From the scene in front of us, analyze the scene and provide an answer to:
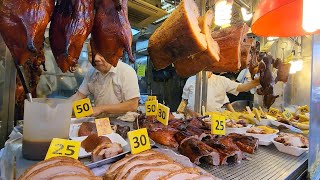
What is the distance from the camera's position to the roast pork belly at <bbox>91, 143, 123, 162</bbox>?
1.67 metres

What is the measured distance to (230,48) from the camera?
2.74m

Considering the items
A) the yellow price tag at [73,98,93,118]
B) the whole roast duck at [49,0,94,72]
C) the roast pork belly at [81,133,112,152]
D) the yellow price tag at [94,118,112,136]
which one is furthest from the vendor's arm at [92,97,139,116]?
the whole roast duck at [49,0,94,72]

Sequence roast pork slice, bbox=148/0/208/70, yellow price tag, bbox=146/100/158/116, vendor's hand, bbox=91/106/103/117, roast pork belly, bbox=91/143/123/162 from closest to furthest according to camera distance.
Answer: roast pork belly, bbox=91/143/123/162 < roast pork slice, bbox=148/0/208/70 < yellow price tag, bbox=146/100/158/116 < vendor's hand, bbox=91/106/103/117

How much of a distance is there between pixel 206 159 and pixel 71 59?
1.36 m

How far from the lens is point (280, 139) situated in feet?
8.42

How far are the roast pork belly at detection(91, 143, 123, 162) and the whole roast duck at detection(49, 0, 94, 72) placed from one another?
30.3 inches

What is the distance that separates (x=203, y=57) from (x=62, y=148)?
5.20 feet

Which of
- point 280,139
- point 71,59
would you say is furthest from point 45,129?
point 280,139

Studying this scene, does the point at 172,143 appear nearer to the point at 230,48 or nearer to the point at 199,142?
the point at 199,142

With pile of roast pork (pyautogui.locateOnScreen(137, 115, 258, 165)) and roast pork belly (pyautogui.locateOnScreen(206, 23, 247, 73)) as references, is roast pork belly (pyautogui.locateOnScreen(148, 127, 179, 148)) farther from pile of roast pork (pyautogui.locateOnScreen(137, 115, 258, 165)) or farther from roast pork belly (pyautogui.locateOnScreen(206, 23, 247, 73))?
roast pork belly (pyautogui.locateOnScreen(206, 23, 247, 73))

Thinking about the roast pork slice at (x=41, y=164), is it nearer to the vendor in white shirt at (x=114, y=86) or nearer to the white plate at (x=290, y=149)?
the white plate at (x=290, y=149)

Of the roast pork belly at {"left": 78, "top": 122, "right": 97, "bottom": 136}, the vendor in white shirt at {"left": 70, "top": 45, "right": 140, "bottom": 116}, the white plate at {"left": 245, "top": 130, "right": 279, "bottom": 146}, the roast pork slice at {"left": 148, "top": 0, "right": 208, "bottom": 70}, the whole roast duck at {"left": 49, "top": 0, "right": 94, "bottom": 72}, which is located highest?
the roast pork slice at {"left": 148, "top": 0, "right": 208, "bottom": 70}

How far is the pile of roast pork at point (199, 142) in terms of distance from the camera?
1.92m

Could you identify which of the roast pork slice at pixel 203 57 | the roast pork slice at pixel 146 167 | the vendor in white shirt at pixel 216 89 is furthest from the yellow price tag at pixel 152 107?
the vendor in white shirt at pixel 216 89
